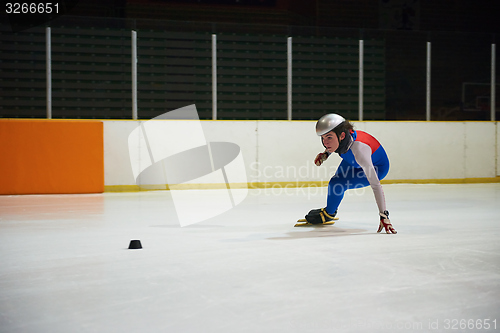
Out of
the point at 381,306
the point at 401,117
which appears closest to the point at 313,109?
the point at 401,117

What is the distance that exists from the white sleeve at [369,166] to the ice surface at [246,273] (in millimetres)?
299

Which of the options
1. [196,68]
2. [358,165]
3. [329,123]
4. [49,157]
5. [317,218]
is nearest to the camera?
[329,123]

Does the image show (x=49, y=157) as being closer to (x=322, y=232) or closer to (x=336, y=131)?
(x=322, y=232)

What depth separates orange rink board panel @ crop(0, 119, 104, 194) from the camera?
8.23m

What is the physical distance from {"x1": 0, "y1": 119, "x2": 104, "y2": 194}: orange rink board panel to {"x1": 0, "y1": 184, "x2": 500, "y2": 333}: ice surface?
2.79 meters

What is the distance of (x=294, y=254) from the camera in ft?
11.5

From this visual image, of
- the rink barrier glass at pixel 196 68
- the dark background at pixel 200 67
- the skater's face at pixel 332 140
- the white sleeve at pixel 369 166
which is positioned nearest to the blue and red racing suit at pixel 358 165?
the white sleeve at pixel 369 166

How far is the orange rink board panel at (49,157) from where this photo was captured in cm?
823

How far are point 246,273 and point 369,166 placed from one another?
1.77m

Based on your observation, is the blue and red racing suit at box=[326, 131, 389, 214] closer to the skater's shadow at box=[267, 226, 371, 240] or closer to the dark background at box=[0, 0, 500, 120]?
the skater's shadow at box=[267, 226, 371, 240]

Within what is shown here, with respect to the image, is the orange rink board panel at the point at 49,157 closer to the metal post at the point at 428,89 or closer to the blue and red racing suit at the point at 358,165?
the blue and red racing suit at the point at 358,165

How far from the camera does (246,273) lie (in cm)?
296

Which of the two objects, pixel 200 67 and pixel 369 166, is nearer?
pixel 369 166

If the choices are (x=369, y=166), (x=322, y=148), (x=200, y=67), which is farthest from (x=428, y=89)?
(x=369, y=166)
